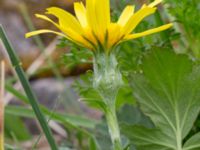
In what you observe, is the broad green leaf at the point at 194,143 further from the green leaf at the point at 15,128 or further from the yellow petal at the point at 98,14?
the green leaf at the point at 15,128

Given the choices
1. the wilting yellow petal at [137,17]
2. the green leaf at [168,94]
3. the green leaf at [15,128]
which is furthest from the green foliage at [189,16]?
the green leaf at [15,128]

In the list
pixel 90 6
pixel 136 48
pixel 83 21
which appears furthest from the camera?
pixel 136 48

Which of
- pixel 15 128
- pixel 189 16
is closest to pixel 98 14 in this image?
pixel 189 16

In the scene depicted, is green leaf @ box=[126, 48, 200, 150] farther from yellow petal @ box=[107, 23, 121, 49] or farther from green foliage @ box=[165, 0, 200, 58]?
green foliage @ box=[165, 0, 200, 58]

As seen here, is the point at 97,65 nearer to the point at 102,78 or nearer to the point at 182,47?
the point at 102,78

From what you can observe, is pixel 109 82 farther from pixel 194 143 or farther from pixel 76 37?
pixel 194 143

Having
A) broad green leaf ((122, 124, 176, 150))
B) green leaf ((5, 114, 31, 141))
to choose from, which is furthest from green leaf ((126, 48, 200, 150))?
green leaf ((5, 114, 31, 141))

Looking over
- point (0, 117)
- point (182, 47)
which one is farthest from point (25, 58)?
point (0, 117)
